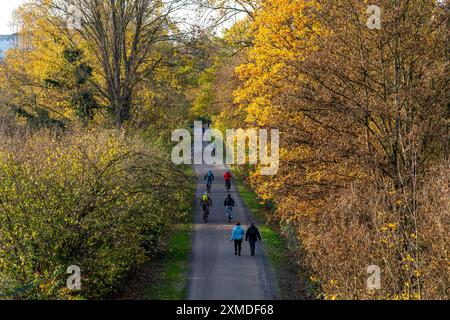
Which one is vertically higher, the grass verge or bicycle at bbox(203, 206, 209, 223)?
bicycle at bbox(203, 206, 209, 223)

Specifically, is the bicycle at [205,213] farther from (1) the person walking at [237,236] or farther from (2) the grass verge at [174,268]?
(1) the person walking at [237,236]

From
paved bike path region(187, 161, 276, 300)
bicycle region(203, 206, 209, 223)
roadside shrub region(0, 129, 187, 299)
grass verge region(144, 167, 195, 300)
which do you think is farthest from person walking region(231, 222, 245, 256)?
bicycle region(203, 206, 209, 223)

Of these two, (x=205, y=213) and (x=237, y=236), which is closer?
(x=237, y=236)

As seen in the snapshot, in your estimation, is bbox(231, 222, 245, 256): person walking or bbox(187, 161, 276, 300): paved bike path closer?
bbox(187, 161, 276, 300): paved bike path

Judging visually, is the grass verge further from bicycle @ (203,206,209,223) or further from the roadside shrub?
the roadside shrub

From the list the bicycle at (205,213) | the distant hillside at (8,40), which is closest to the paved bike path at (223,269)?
the bicycle at (205,213)

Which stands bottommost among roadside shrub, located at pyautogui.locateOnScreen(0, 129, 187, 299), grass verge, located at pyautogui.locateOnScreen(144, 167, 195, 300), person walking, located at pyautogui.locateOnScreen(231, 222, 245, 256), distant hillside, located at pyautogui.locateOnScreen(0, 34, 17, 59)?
grass verge, located at pyautogui.locateOnScreen(144, 167, 195, 300)

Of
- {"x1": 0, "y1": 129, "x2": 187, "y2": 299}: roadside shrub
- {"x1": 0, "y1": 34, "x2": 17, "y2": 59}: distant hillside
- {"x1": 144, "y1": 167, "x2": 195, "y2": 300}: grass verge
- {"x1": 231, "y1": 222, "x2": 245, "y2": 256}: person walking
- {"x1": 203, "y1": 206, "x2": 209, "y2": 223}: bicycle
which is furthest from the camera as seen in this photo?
{"x1": 0, "y1": 34, "x2": 17, "y2": 59}: distant hillside

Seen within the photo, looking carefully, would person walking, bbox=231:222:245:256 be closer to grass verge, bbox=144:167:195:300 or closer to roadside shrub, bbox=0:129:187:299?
grass verge, bbox=144:167:195:300

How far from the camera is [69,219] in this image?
48.6 ft

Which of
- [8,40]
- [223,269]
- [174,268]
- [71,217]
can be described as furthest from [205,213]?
[8,40]

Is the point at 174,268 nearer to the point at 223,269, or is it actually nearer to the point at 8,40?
the point at 223,269

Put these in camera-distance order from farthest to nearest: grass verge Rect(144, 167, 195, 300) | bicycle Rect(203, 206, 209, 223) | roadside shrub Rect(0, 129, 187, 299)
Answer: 1. bicycle Rect(203, 206, 209, 223)
2. grass verge Rect(144, 167, 195, 300)
3. roadside shrub Rect(0, 129, 187, 299)
